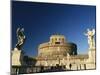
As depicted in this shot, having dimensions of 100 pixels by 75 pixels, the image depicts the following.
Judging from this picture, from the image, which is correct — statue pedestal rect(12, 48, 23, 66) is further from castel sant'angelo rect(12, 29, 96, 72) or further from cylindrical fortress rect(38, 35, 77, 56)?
cylindrical fortress rect(38, 35, 77, 56)

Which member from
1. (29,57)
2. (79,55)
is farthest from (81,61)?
(29,57)

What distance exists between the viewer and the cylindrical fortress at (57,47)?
4.09m

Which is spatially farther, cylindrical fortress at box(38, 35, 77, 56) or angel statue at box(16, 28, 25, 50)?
cylindrical fortress at box(38, 35, 77, 56)

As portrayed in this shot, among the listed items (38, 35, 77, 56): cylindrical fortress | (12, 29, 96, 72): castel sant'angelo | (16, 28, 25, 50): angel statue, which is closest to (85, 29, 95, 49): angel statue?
(12, 29, 96, 72): castel sant'angelo

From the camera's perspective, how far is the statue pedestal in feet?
12.8

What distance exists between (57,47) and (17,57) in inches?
23.8

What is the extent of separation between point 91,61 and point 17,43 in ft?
3.77

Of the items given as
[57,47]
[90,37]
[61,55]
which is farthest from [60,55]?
[90,37]

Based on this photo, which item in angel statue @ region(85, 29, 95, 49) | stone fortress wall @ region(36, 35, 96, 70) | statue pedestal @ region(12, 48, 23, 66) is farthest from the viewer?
angel statue @ region(85, 29, 95, 49)

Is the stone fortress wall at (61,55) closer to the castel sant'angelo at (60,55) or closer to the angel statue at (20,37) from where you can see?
the castel sant'angelo at (60,55)

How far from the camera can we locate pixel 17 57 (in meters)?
3.92

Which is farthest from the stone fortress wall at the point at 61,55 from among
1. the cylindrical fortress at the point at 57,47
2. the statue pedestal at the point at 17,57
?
the statue pedestal at the point at 17,57

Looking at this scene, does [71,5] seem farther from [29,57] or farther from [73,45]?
[29,57]

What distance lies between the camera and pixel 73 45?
4.22 meters
